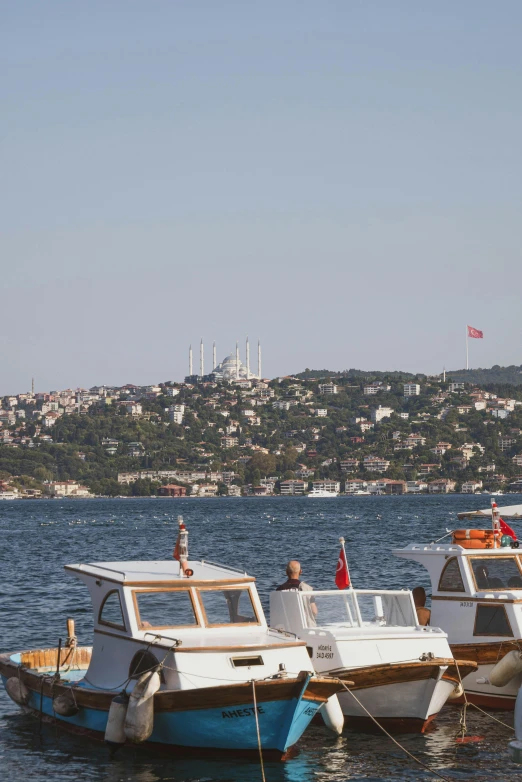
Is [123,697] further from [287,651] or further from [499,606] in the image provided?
[499,606]

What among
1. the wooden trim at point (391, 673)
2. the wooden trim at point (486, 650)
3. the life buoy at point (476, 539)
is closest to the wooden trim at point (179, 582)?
the wooden trim at point (391, 673)

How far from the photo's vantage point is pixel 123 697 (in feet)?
55.8

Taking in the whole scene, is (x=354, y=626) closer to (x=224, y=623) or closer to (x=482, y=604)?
(x=224, y=623)

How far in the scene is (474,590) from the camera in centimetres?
2144

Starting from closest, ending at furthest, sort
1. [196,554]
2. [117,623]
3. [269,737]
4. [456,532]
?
[269,737] < [117,623] < [456,532] < [196,554]

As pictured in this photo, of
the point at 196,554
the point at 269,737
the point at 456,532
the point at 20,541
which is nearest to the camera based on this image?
the point at 269,737

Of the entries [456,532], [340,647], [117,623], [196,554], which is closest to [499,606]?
[456,532]

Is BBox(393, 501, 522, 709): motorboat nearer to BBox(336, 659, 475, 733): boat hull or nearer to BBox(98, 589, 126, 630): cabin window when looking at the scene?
BBox(336, 659, 475, 733): boat hull

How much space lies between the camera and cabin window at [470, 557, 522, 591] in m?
21.6

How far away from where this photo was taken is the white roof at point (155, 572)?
59.7 ft

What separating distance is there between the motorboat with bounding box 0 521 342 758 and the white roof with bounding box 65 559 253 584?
0.02 m

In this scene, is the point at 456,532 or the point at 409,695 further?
the point at 456,532

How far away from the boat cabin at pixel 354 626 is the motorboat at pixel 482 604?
5.87ft

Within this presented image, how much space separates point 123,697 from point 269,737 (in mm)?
2109
